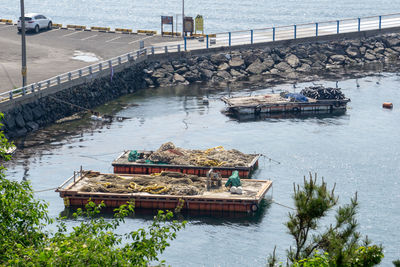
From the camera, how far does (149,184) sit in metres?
46.8

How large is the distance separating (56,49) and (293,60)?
95.5ft

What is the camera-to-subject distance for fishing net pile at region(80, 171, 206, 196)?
150 feet

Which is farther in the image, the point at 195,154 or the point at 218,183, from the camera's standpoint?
the point at 195,154

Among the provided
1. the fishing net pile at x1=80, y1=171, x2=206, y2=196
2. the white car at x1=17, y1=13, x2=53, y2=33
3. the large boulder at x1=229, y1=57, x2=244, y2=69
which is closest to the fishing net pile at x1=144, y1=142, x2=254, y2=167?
the fishing net pile at x1=80, y1=171, x2=206, y2=196

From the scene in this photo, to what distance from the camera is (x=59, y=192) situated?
46.4 metres

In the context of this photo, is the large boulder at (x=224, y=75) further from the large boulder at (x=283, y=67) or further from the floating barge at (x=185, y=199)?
the floating barge at (x=185, y=199)

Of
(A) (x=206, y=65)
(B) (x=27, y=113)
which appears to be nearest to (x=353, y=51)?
(A) (x=206, y=65)

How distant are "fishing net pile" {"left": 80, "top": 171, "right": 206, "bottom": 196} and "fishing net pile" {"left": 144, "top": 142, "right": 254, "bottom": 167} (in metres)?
2.67

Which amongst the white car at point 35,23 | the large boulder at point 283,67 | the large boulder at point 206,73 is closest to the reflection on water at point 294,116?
the large boulder at point 206,73

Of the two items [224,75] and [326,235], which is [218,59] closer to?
[224,75]

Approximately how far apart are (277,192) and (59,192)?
13976 millimetres

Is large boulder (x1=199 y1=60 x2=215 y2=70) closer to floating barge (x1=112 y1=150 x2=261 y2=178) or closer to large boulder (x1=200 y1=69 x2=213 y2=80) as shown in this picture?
large boulder (x1=200 y1=69 x2=213 y2=80)

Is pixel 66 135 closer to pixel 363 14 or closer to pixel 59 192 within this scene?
pixel 59 192

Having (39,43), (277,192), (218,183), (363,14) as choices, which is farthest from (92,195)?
(363,14)
